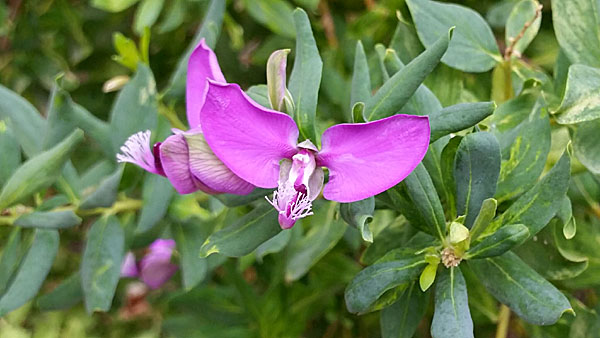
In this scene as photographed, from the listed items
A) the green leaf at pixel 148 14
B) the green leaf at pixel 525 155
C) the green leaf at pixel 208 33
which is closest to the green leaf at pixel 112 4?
the green leaf at pixel 148 14

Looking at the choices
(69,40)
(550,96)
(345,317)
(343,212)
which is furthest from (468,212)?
(69,40)

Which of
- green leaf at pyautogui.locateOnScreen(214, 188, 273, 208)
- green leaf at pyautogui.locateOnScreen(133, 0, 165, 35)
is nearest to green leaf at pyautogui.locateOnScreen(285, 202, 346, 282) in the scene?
green leaf at pyautogui.locateOnScreen(214, 188, 273, 208)

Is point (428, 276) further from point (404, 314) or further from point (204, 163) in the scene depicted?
point (204, 163)

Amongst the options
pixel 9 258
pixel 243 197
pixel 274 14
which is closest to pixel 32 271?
pixel 9 258

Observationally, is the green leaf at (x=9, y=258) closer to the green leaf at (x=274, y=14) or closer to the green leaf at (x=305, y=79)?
the green leaf at (x=305, y=79)

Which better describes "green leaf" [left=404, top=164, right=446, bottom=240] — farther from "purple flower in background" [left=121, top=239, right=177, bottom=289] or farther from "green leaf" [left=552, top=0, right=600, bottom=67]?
"purple flower in background" [left=121, top=239, right=177, bottom=289]
